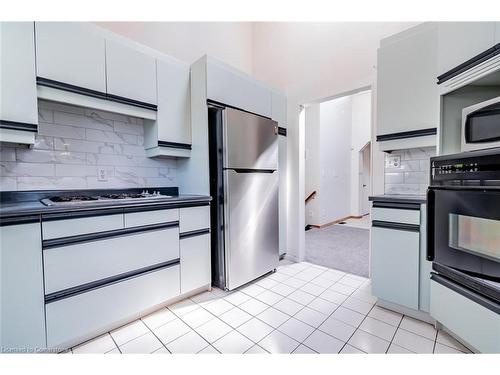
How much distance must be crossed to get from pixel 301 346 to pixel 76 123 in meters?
2.37

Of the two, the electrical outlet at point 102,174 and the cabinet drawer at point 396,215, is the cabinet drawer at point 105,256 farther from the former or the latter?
the cabinet drawer at point 396,215

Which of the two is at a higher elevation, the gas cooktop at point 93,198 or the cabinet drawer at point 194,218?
the gas cooktop at point 93,198

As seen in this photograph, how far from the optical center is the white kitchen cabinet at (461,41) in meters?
1.26

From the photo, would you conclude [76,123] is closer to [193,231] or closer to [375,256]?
[193,231]

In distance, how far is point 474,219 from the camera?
4.06 feet

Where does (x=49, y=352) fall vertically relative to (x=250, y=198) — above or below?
below

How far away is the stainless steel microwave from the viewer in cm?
119

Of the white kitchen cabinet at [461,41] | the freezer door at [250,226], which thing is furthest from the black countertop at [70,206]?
the white kitchen cabinet at [461,41]

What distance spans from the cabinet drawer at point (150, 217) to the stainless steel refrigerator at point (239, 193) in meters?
0.46

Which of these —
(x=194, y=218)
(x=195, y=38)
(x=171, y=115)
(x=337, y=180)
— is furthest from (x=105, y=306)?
(x=337, y=180)

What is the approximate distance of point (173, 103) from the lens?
2105mm
